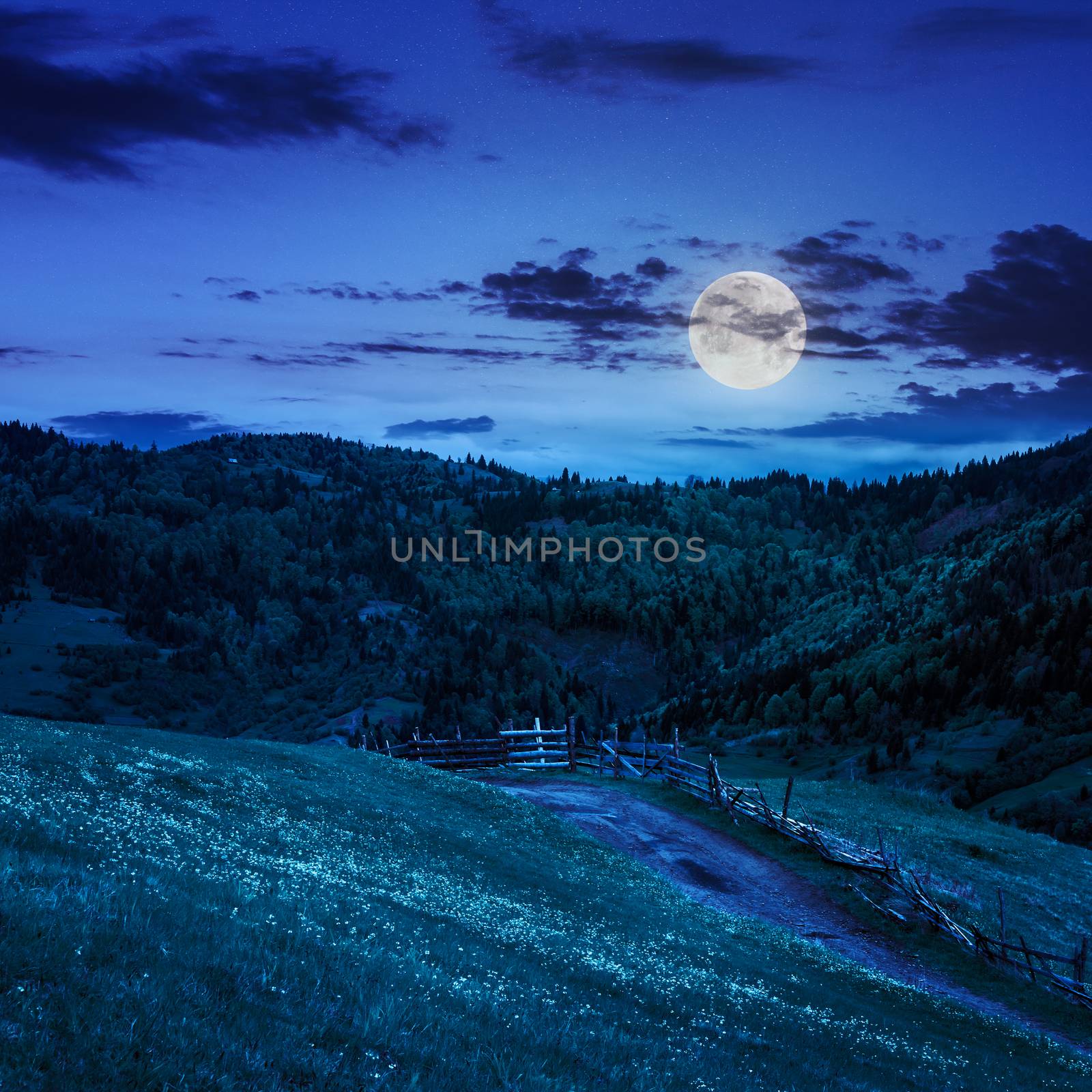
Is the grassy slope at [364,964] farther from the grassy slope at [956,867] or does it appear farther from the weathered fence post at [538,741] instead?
the weathered fence post at [538,741]

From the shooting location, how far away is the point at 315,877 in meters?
16.7

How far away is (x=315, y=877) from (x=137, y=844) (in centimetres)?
340

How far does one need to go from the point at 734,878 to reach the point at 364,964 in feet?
92.9

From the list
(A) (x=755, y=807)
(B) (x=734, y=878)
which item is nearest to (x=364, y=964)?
(B) (x=734, y=878)

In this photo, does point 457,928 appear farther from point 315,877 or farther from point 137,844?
point 137,844

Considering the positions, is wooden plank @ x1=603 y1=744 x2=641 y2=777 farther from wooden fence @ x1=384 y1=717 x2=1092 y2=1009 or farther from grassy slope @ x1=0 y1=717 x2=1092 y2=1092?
grassy slope @ x1=0 y1=717 x2=1092 y2=1092

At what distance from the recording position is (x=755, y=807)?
4306 cm

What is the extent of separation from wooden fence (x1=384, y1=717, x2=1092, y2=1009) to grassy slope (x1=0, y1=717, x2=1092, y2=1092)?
7508 mm

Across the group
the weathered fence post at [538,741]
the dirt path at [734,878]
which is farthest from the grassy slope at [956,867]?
the weathered fence post at [538,741]

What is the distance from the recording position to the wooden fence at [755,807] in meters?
29.2

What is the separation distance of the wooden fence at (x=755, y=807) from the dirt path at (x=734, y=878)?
2.16 m

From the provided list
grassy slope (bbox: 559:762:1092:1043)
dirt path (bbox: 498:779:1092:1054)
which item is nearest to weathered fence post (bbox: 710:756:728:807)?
grassy slope (bbox: 559:762:1092:1043)

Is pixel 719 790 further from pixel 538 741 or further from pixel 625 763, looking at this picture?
pixel 538 741

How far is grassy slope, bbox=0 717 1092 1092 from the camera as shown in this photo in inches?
283
